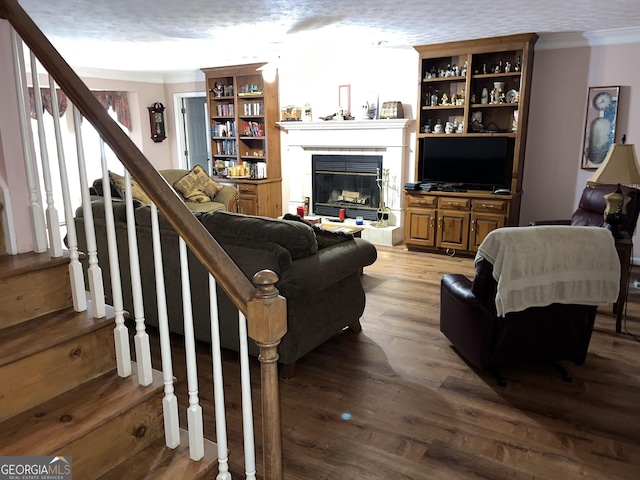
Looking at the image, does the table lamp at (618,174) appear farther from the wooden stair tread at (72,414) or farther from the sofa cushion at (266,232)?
the wooden stair tread at (72,414)

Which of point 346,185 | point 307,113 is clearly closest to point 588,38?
→ point 346,185

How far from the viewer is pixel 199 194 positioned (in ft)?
21.8

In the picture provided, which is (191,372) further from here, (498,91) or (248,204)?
(248,204)

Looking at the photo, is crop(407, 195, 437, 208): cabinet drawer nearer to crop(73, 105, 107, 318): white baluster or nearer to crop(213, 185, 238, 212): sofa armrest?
crop(213, 185, 238, 212): sofa armrest

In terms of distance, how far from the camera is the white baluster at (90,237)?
1619 millimetres

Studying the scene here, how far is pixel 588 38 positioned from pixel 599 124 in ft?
3.01

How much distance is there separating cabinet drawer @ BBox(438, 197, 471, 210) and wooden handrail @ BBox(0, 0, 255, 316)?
4.70 meters

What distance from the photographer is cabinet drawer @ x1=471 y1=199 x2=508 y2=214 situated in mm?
5461

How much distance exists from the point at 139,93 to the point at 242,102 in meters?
2.05

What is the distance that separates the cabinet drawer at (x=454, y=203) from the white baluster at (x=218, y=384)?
4.66m

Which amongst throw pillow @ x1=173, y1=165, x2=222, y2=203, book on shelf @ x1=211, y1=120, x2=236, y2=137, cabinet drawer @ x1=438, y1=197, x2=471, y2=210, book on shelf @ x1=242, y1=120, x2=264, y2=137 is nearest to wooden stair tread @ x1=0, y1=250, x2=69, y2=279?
cabinet drawer @ x1=438, y1=197, x2=471, y2=210

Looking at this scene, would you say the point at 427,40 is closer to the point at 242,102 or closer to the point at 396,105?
the point at 396,105

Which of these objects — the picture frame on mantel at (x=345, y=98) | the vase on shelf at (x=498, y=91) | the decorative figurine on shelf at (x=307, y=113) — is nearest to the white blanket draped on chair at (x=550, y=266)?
the vase on shelf at (x=498, y=91)

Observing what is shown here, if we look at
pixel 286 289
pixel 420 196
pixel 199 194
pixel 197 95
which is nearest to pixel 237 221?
pixel 286 289
